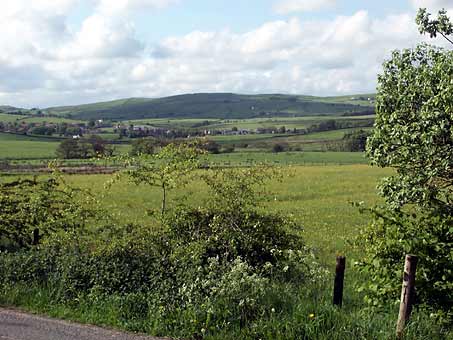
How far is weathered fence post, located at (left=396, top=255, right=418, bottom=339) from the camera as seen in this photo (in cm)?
698

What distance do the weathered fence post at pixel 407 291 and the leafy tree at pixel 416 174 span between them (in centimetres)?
39

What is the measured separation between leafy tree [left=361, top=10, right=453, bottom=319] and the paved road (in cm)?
370

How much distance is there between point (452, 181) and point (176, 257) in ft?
18.1

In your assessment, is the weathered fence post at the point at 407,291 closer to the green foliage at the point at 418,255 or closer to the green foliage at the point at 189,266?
the green foliage at the point at 418,255

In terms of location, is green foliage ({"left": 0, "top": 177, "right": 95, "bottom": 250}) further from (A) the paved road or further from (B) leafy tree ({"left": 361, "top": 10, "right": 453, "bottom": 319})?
(B) leafy tree ({"left": 361, "top": 10, "right": 453, "bottom": 319})

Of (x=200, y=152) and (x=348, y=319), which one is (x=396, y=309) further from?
(x=200, y=152)

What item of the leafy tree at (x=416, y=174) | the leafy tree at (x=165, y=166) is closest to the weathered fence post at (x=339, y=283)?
the leafy tree at (x=416, y=174)

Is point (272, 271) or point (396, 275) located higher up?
point (396, 275)

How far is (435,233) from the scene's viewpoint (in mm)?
7684

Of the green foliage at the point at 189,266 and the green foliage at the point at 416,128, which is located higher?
the green foliage at the point at 416,128

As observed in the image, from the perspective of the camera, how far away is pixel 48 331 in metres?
7.92

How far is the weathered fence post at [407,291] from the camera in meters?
6.98

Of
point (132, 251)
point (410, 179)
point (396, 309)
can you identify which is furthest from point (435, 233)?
point (132, 251)

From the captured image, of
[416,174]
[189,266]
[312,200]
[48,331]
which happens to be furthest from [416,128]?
[312,200]
